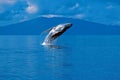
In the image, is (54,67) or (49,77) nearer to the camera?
(49,77)

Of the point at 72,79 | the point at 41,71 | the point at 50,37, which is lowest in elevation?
the point at 72,79

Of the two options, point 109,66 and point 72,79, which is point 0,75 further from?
point 109,66

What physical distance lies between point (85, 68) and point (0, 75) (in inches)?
373

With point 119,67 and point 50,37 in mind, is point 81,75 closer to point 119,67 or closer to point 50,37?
point 119,67

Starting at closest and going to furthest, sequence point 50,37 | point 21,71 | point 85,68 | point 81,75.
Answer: point 81,75, point 21,71, point 85,68, point 50,37

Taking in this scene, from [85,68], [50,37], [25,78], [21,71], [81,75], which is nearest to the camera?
[25,78]

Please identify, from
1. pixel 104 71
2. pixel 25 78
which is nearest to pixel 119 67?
pixel 104 71

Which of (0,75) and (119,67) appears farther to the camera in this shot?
(119,67)

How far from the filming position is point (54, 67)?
128ft

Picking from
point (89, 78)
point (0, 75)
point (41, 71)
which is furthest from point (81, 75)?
point (0, 75)

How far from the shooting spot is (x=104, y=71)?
35.8 meters

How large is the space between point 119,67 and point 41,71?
8.59 m

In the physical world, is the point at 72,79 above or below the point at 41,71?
below

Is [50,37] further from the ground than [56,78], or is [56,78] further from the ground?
[50,37]
